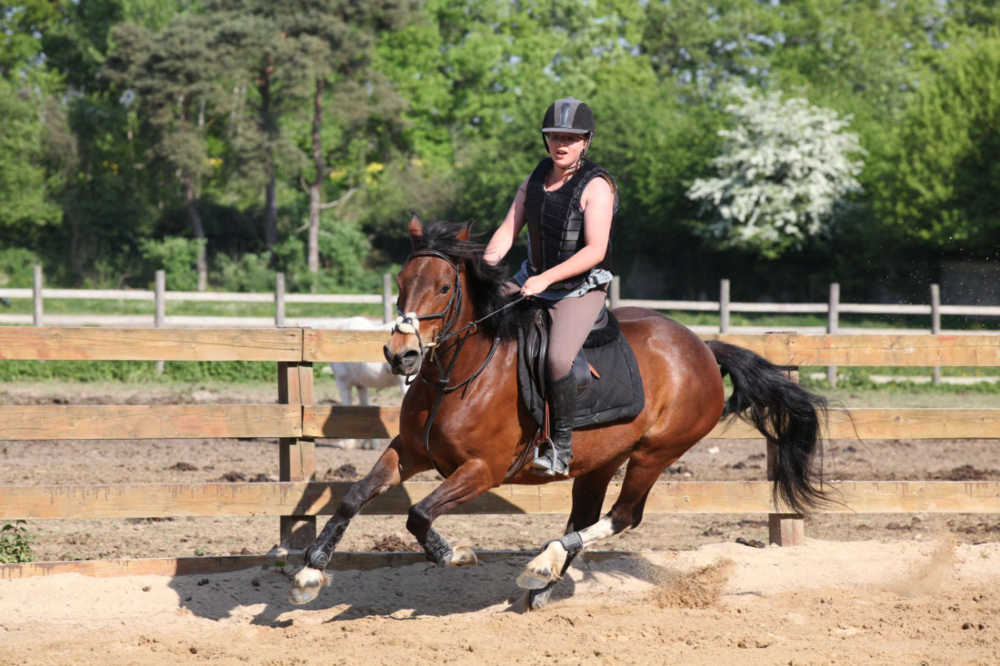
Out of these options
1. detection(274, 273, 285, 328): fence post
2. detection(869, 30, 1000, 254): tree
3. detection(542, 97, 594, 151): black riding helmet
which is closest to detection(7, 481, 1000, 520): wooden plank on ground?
detection(542, 97, 594, 151): black riding helmet

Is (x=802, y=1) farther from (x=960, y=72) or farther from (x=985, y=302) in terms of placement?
(x=985, y=302)

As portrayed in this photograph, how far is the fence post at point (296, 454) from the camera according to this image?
6.41 metres

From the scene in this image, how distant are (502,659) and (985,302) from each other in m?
28.9

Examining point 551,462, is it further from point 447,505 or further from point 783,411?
point 783,411

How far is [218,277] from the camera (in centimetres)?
4362

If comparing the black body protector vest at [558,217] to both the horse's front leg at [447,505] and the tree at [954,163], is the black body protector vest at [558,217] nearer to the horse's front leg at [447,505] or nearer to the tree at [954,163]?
the horse's front leg at [447,505]

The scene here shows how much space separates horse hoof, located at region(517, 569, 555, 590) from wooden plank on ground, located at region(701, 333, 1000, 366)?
7.28 ft

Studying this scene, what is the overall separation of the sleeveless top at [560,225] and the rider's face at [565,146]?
80mm

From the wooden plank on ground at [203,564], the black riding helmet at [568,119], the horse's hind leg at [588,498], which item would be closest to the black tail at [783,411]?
the horse's hind leg at [588,498]

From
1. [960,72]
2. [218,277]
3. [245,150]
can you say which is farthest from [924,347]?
[218,277]

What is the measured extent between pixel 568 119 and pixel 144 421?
2.97 m

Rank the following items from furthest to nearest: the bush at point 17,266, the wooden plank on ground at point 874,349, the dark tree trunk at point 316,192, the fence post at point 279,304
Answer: the dark tree trunk at point 316,192 → the bush at point 17,266 → the fence post at point 279,304 → the wooden plank on ground at point 874,349

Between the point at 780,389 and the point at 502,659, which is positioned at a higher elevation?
the point at 780,389

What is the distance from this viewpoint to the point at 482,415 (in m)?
5.28
